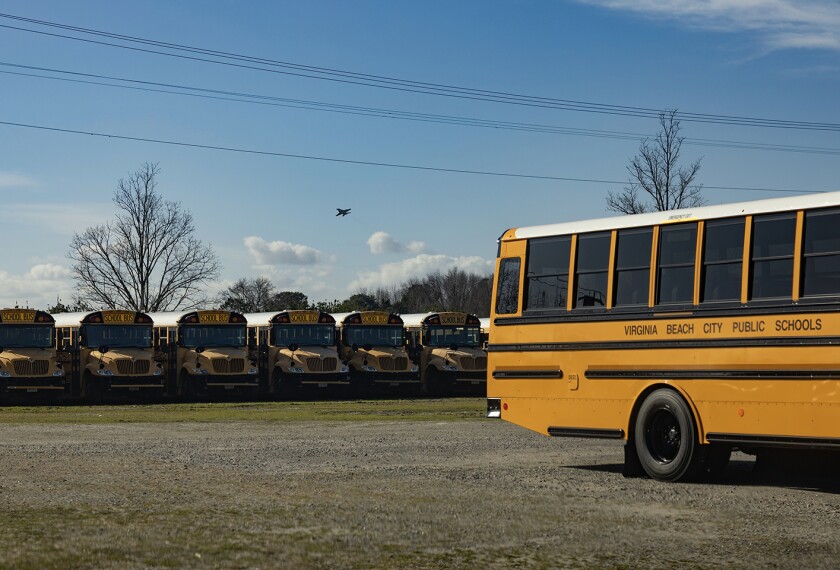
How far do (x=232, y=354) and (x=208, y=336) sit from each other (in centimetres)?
107

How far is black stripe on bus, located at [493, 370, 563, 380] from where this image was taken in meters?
15.2

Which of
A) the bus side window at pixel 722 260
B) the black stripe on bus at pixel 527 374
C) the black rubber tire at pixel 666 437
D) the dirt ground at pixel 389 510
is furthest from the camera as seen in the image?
the black stripe on bus at pixel 527 374

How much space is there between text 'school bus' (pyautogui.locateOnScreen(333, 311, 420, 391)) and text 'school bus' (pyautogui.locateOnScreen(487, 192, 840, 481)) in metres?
24.8

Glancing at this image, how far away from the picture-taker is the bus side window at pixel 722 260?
521 inches

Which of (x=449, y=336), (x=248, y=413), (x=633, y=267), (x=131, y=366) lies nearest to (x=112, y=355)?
(x=131, y=366)

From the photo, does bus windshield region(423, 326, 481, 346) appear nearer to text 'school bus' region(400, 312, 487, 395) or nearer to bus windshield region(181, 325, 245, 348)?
text 'school bus' region(400, 312, 487, 395)

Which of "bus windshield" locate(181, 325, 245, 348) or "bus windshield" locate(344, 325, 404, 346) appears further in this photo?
"bus windshield" locate(344, 325, 404, 346)

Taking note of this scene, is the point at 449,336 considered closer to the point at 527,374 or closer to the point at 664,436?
the point at 527,374

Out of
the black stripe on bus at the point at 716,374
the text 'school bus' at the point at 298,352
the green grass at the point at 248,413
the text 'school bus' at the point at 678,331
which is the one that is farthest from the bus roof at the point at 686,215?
the text 'school bus' at the point at 298,352

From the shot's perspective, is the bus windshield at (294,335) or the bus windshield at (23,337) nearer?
the bus windshield at (23,337)

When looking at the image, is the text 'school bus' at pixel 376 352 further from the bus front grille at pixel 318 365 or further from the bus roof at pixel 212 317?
the bus roof at pixel 212 317

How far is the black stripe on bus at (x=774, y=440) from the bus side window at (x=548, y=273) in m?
2.70

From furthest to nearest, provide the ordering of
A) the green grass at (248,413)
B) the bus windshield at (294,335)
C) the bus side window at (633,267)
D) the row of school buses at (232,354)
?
the bus windshield at (294,335)
the row of school buses at (232,354)
the green grass at (248,413)
the bus side window at (633,267)

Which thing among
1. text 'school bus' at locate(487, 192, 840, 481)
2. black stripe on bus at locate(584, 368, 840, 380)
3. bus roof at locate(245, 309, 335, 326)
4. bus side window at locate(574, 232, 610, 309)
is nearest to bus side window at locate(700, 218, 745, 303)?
text 'school bus' at locate(487, 192, 840, 481)
